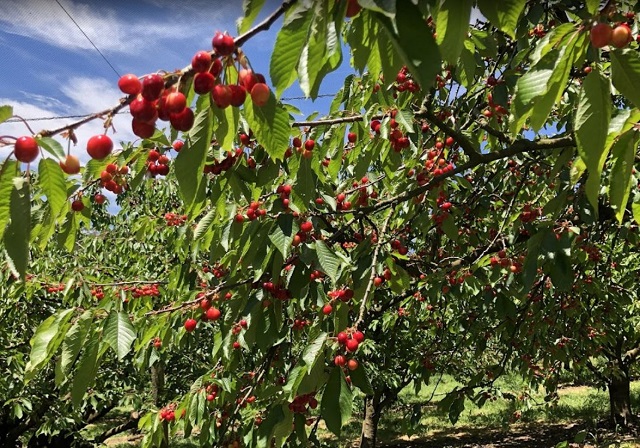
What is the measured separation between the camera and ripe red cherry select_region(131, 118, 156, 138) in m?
0.87

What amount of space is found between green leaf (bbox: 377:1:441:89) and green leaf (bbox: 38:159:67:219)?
2.08ft

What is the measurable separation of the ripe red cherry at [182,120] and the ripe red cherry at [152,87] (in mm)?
43

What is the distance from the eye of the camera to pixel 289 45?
866 millimetres

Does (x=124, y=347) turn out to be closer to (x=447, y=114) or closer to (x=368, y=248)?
(x=368, y=248)

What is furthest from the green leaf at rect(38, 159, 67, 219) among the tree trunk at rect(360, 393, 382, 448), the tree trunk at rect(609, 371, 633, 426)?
the tree trunk at rect(609, 371, 633, 426)

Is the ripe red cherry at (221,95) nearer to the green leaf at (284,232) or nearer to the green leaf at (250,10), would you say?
the green leaf at (250,10)

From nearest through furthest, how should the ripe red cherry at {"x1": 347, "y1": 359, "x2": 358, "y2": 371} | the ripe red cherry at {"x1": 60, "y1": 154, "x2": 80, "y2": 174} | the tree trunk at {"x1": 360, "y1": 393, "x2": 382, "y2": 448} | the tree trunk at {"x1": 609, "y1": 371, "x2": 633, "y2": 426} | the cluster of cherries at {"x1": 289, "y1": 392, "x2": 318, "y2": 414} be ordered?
the ripe red cherry at {"x1": 60, "y1": 154, "x2": 80, "y2": 174} → the ripe red cherry at {"x1": 347, "y1": 359, "x2": 358, "y2": 371} → the cluster of cherries at {"x1": 289, "y1": 392, "x2": 318, "y2": 414} → the tree trunk at {"x1": 360, "y1": 393, "x2": 382, "y2": 448} → the tree trunk at {"x1": 609, "y1": 371, "x2": 633, "y2": 426}

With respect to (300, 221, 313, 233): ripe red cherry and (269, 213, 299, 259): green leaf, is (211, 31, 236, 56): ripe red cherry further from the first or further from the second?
(300, 221, 313, 233): ripe red cherry

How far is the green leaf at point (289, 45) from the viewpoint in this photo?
840 millimetres

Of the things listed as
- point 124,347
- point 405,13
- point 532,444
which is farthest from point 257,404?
point 532,444

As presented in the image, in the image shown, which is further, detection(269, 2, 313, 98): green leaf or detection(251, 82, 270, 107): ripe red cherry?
detection(251, 82, 270, 107): ripe red cherry

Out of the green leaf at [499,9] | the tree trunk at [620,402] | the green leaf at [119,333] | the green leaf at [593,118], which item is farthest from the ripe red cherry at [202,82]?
the tree trunk at [620,402]

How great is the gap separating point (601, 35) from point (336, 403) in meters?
1.18

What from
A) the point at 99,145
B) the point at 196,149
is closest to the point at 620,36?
the point at 196,149
